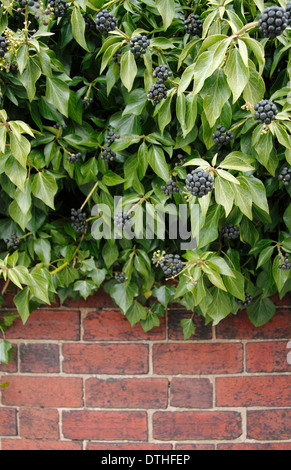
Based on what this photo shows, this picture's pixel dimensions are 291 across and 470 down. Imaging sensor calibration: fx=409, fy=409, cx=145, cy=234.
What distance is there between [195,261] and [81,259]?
12.6 inches

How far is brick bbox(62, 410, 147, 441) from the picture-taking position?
1188 mm

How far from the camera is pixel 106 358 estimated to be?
1.17 metres

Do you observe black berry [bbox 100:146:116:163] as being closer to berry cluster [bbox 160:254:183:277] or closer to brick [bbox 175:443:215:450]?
berry cluster [bbox 160:254:183:277]

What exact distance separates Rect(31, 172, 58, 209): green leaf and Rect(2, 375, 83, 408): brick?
56 cm

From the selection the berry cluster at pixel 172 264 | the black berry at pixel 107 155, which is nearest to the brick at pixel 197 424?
the berry cluster at pixel 172 264

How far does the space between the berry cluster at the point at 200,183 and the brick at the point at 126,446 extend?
83cm

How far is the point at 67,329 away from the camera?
3.85 ft

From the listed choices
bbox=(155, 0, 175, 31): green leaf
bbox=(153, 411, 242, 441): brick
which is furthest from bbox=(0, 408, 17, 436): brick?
bbox=(155, 0, 175, 31): green leaf

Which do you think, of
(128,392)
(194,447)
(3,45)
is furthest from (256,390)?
(3,45)

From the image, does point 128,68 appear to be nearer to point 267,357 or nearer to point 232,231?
point 232,231

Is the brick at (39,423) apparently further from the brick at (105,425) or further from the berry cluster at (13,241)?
the berry cluster at (13,241)

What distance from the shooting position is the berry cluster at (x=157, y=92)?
32.6 inches

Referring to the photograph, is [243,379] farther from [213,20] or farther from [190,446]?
[213,20]

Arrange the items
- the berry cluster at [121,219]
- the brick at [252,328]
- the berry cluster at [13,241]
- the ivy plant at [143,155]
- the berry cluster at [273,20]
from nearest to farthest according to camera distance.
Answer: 1. the berry cluster at [273,20]
2. the ivy plant at [143,155]
3. the berry cluster at [121,219]
4. the berry cluster at [13,241]
5. the brick at [252,328]
